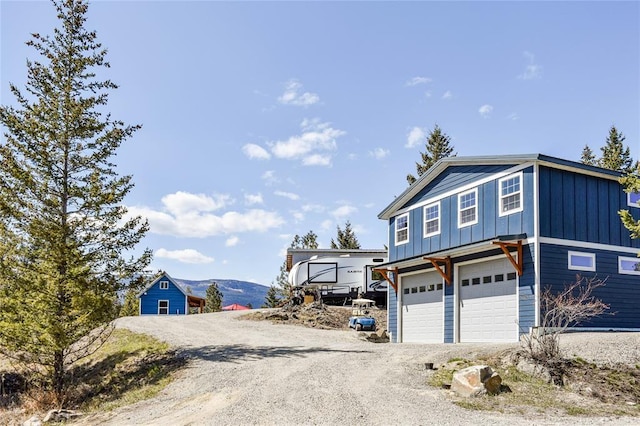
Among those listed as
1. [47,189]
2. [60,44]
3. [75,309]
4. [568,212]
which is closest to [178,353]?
[75,309]

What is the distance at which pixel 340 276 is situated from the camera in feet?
115

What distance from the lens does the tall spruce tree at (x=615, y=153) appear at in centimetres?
5031

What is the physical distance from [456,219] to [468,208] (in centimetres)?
72

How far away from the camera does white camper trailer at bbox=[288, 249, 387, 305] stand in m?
34.9

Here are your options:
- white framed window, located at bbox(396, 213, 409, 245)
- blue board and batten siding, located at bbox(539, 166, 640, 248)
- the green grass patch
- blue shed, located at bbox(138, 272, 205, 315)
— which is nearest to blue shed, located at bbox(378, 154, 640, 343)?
blue board and batten siding, located at bbox(539, 166, 640, 248)

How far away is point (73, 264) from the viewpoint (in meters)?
16.3

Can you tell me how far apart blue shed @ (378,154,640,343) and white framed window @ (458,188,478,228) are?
1.6 inches

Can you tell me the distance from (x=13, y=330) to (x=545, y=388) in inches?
524

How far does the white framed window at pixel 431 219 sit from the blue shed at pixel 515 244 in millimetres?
38

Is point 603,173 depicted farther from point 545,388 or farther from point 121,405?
point 121,405

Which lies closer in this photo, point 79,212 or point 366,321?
point 79,212

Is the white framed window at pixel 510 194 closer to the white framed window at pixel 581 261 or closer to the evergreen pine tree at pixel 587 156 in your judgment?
the white framed window at pixel 581 261

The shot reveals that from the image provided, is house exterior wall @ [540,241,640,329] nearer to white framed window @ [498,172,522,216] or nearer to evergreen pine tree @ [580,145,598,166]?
white framed window @ [498,172,522,216]

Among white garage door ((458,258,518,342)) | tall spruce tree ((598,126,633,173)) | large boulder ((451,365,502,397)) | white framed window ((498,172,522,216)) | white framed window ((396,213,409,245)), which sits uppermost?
tall spruce tree ((598,126,633,173))
